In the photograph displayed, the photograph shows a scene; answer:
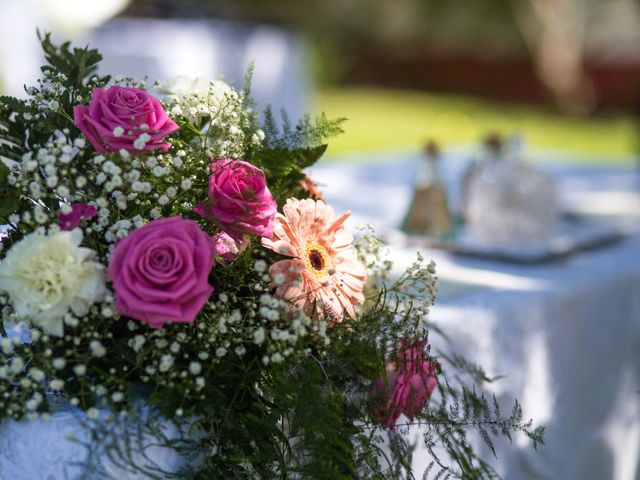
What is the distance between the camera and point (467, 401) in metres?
1.15

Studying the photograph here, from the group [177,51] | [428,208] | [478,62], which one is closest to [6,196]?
[428,208]

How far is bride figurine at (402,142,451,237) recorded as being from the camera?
2215 mm

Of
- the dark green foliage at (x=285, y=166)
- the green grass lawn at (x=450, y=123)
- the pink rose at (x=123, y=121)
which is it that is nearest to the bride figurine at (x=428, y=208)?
the dark green foliage at (x=285, y=166)

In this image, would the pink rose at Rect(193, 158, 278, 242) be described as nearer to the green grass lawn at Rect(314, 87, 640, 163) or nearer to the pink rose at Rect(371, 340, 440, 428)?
the pink rose at Rect(371, 340, 440, 428)

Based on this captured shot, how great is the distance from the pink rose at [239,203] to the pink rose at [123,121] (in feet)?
0.28

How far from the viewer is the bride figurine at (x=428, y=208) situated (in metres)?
2.21

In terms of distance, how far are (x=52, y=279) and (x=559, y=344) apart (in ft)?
3.79

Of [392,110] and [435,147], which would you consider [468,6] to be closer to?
[392,110]

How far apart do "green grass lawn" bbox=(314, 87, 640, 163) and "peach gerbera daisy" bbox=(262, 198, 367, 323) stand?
22.0ft

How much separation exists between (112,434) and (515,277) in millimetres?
1138

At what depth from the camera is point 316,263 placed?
1.15 m

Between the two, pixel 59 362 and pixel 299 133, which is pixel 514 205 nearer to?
pixel 299 133

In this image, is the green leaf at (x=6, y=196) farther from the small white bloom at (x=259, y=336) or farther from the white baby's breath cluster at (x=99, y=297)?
the small white bloom at (x=259, y=336)

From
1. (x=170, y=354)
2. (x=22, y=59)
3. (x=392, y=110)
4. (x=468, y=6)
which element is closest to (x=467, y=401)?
(x=170, y=354)
